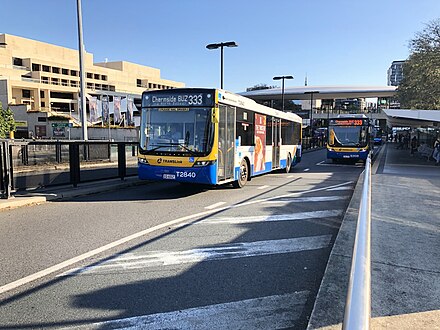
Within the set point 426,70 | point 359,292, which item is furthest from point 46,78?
point 359,292

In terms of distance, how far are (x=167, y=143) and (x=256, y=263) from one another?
643 cm

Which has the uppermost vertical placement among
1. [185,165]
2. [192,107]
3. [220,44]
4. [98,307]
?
[220,44]

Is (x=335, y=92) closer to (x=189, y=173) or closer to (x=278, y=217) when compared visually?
(x=189, y=173)

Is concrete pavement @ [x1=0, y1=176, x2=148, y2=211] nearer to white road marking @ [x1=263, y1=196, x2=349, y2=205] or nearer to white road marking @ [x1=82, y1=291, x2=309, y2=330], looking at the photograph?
white road marking @ [x1=263, y1=196, x2=349, y2=205]

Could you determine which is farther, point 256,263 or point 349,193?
point 349,193

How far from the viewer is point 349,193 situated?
1188cm

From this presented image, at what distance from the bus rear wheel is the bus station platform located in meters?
4.60

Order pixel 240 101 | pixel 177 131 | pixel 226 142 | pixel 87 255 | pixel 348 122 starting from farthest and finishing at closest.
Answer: pixel 348 122
pixel 240 101
pixel 226 142
pixel 177 131
pixel 87 255

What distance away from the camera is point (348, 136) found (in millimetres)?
24297

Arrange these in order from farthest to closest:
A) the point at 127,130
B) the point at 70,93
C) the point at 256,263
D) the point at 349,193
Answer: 1. the point at 70,93
2. the point at 127,130
3. the point at 349,193
4. the point at 256,263

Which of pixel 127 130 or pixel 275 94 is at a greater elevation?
pixel 275 94

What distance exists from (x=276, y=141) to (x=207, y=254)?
11931 mm

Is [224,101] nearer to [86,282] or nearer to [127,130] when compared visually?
[86,282]

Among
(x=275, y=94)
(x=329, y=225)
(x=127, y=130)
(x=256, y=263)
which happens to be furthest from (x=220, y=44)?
(x=275, y=94)
